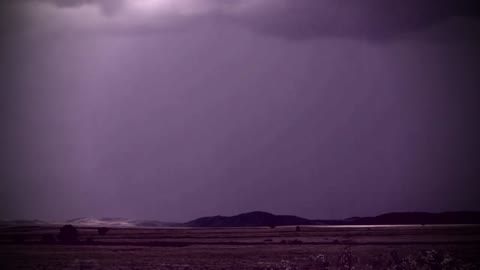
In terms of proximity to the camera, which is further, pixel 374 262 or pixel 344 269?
Answer: pixel 374 262

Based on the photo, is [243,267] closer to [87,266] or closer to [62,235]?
[87,266]

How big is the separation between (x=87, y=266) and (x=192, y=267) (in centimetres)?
823

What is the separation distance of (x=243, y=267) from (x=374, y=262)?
9321 mm

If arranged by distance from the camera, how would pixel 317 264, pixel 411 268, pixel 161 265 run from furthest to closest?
pixel 161 265 < pixel 317 264 < pixel 411 268

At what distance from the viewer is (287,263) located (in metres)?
37.2

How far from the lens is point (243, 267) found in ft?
119

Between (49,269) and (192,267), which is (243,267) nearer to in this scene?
(192,267)

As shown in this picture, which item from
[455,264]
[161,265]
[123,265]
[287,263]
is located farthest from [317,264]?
[123,265]

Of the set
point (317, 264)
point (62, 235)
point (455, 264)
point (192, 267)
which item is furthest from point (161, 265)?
point (62, 235)

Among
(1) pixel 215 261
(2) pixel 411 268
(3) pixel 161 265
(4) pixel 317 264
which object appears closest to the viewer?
(2) pixel 411 268

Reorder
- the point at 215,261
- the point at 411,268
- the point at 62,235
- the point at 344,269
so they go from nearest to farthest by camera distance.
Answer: the point at 411,268, the point at 344,269, the point at 215,261, the point at 62,235

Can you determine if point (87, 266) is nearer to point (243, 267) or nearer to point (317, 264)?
point (243, 267)

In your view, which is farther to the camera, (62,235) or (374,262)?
(62,235)

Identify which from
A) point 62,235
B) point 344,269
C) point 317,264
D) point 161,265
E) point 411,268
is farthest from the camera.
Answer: point 62,235
